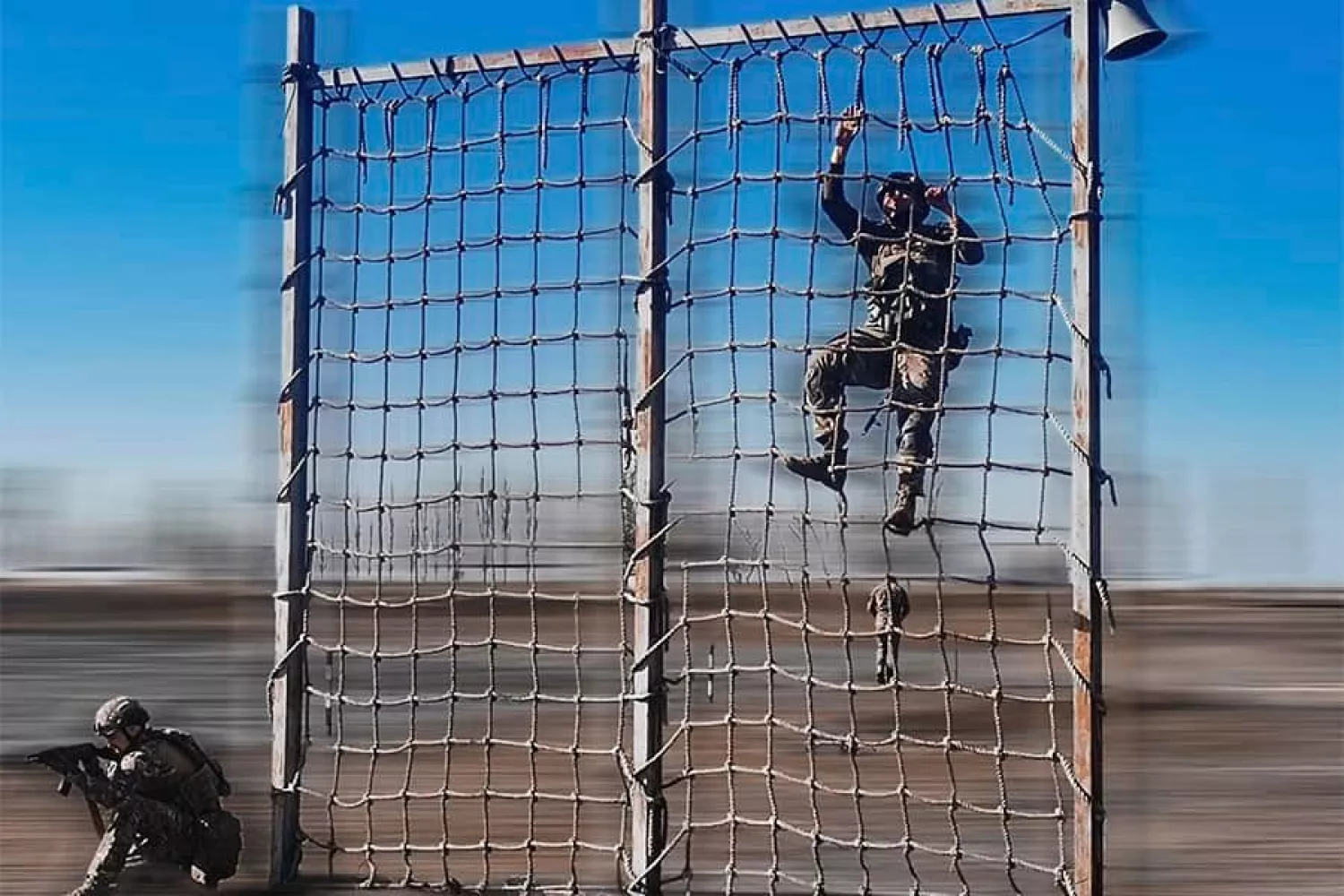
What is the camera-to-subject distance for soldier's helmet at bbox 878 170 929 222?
4.78m

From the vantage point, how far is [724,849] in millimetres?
6691

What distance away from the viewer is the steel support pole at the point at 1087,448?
4.46 metres

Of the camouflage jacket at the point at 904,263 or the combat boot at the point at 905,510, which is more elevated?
the camouflage jacket at the point at 904,263

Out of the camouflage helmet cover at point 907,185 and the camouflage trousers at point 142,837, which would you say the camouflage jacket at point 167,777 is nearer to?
the camouflage trousers at point 142,837

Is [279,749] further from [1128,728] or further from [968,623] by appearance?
[968,623]

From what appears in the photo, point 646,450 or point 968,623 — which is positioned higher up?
point 646,450

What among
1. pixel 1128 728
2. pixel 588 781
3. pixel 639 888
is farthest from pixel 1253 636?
pixel 639 888

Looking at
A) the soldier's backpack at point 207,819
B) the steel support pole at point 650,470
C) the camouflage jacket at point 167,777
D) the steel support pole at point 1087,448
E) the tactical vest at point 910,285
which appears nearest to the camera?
the steel support pole at point 1087,448

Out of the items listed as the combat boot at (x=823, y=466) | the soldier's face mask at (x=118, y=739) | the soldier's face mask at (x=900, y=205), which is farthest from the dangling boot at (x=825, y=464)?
the soldier's face mask at (x=118, y=739)

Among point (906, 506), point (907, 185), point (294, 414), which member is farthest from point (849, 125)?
point (294, 414)

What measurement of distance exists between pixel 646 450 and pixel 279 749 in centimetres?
187

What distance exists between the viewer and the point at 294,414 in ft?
18.5

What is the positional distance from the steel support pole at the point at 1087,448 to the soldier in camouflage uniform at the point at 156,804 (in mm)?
2998

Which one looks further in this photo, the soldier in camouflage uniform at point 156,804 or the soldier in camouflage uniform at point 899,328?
the soldier in camouflage uniform at point 156,804
